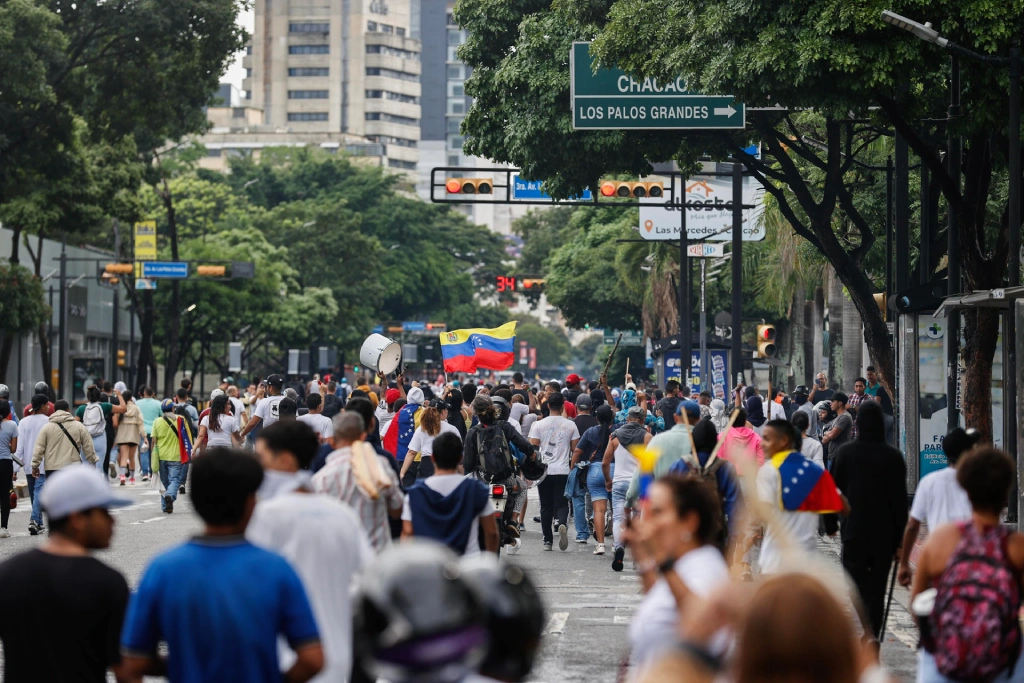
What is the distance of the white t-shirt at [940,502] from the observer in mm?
7984

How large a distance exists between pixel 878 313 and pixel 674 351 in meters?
22.1

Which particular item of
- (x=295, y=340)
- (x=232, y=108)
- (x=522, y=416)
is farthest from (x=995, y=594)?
(x=232, y=108)

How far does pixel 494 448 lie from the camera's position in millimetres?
14984

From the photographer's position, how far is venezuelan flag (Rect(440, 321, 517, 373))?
2886 cm

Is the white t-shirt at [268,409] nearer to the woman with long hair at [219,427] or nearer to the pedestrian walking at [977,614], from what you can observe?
the woman with long hair at [219,427]

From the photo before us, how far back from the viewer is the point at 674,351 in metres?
45.0

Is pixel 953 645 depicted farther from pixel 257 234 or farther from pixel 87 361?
pixel 257 234

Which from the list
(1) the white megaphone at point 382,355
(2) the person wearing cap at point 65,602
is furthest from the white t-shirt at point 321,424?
(1) the white megaphone at point 382,355

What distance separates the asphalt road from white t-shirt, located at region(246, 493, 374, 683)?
348 centimetres

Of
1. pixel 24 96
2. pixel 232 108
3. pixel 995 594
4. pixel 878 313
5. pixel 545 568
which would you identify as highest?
pixel 232 108

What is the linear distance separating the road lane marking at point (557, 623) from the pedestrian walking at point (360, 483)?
139 inches

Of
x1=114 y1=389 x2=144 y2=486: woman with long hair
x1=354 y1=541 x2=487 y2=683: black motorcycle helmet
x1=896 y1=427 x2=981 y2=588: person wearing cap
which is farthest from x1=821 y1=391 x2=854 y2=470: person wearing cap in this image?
x1=354 y1=541 x2=487 y2=683: black motorcycle helmet

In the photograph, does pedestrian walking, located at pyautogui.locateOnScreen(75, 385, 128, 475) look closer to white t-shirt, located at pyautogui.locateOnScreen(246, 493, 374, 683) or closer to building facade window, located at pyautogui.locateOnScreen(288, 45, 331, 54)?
white t-shirt, located at pyautogui.locateOnScreen(246, 493, 374, 683)

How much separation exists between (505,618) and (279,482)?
3.54m
